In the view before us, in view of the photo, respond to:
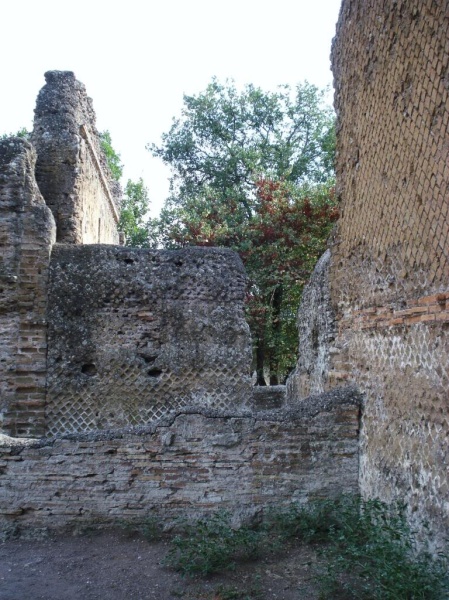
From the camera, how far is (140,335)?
26.2 feet

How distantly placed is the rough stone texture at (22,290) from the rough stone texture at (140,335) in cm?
17

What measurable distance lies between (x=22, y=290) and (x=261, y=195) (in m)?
10.0

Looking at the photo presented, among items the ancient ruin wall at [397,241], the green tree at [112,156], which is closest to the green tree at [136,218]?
the green tree at [112,156]

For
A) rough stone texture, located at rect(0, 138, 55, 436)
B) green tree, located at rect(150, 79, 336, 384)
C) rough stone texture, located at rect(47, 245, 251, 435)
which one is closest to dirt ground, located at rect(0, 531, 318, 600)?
rough stone texture, located at rect(0, 138, 55, 436)

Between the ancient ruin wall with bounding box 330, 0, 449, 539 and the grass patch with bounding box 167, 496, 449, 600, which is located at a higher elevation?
the ancient ruin wall with bounding box 330, 0, 449, 539

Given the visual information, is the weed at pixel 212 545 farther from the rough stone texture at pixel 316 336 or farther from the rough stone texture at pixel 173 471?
the rough stone texture at pixel 316 336

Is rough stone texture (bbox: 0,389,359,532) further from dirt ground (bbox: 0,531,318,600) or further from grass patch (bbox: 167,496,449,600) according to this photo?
dirt ground (bbox: 0,531,318,600)

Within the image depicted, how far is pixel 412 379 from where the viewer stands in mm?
4270

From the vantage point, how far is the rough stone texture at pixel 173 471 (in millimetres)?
5320

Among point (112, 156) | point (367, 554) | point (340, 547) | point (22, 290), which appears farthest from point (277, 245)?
point (112, 156)

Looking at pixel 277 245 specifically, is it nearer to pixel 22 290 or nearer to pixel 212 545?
pixel 22 290

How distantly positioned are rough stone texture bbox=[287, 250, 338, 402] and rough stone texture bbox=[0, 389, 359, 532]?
43.2 inches

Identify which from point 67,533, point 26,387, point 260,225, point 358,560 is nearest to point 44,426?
point 26,387

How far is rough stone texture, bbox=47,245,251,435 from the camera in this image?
7746mm
